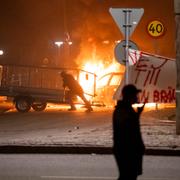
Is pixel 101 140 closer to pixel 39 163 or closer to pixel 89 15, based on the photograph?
pixel 39 163

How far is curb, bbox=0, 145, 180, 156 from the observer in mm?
11930

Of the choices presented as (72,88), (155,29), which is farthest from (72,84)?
(155,29)

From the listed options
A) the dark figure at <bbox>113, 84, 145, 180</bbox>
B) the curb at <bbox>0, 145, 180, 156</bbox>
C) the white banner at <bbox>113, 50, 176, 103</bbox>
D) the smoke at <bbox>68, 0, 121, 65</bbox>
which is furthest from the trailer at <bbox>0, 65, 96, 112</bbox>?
the smoke at <bbox>68, 0, 121, 65</bbox>

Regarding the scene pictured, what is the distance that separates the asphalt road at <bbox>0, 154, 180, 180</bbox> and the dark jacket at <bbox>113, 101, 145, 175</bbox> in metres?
2.71

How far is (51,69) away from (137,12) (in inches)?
A: 515

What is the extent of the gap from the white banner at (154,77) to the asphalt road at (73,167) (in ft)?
8.96

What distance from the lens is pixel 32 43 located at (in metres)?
48.0

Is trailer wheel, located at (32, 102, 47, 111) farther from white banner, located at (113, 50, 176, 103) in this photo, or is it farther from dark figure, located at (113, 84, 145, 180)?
dark figure, located at (113, 84, 145, 180)

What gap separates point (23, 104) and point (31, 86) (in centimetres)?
93

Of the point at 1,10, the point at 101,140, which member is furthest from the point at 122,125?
the point at 1,10

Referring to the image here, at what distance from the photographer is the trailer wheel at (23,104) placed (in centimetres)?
2341

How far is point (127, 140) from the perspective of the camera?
6594 millimetres

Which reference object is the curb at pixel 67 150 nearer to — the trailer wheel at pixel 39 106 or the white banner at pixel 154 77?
the white banner at pixel 154 77

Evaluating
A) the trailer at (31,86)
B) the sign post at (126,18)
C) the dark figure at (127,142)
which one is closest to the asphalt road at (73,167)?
the sign post at (126,18)
